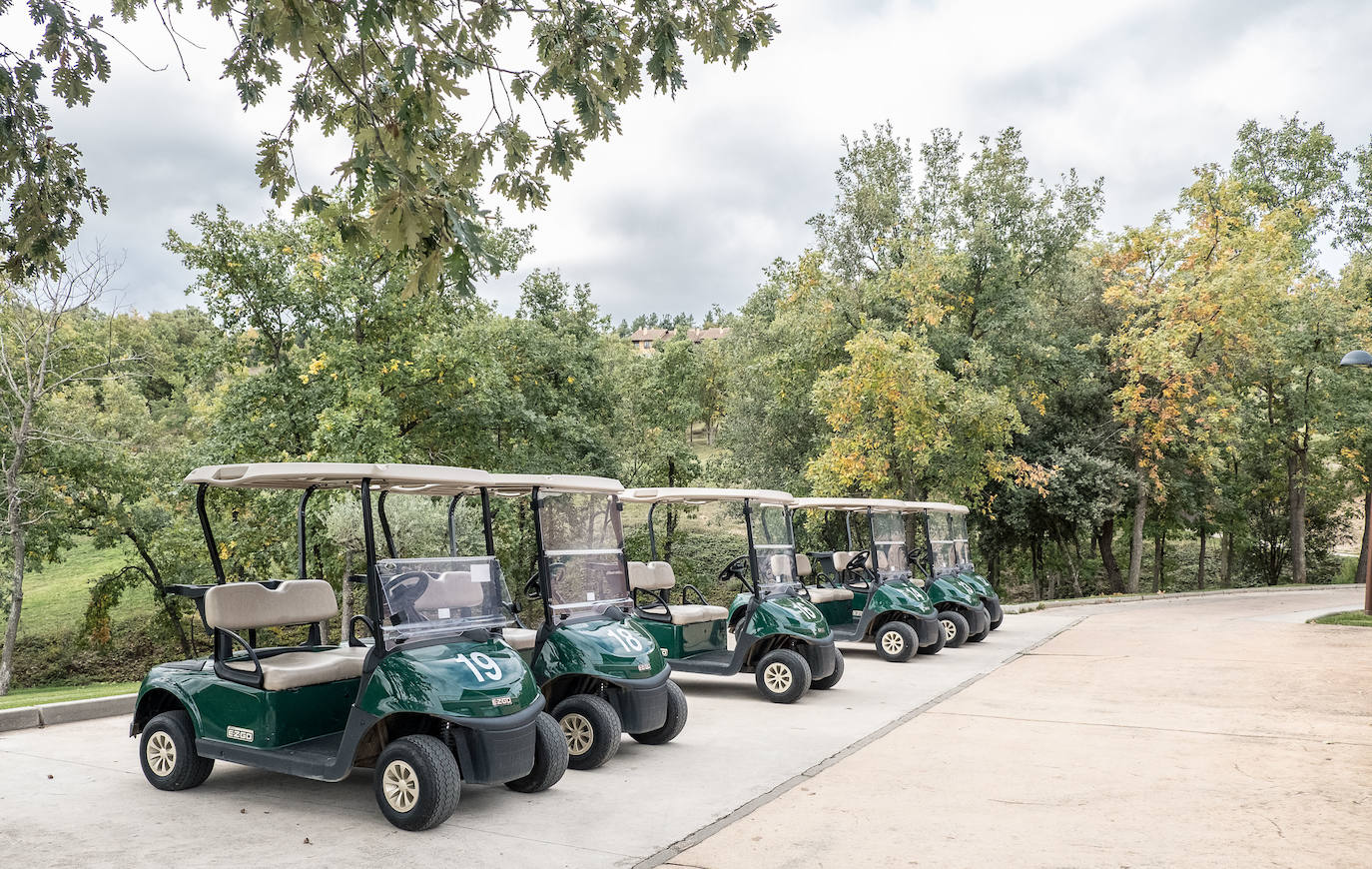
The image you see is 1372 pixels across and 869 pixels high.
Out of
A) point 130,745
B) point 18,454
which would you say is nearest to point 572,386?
point 18,454

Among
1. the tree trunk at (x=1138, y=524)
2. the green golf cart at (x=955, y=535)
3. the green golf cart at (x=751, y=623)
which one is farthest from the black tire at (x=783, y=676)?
the tree trunk at (x=1138, y=524)

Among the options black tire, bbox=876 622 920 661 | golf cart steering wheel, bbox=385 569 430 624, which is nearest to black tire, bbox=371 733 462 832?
golf cart steering wheel, bbox=385 569 430 624

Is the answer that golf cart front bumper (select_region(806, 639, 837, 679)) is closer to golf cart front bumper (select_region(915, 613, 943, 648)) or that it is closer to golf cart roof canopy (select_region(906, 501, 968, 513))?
golf cart front bumper (select_region(915, 613, 943, 648))

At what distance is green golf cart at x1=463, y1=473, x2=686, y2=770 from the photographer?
6438 millimetres

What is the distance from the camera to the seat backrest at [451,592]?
5715 millimetres

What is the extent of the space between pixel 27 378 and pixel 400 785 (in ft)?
50.7

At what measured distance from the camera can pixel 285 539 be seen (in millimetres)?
17859

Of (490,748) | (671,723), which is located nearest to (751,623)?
(671,723)

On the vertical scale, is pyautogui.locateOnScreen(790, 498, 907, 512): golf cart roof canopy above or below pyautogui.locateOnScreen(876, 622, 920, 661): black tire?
above

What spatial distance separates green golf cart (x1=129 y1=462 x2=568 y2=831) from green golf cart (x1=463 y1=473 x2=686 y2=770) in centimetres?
67

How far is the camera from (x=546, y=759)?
5.65m

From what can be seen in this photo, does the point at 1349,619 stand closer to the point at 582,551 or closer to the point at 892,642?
the point at 892,642

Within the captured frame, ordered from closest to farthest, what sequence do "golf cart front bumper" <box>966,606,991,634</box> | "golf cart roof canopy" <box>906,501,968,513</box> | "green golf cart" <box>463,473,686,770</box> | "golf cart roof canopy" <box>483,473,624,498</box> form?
"green golf cart" <box>463,473,686,770</box>
"golf cart roof canopy" <box>483,473,624,498</box>
"golf cart roof canopy" <box>906,501,968,513</box>
"golf cart front bumper" <box>966,606,991,634</box>

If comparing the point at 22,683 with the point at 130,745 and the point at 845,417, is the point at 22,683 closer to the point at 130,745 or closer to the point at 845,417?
the point at 130,745
